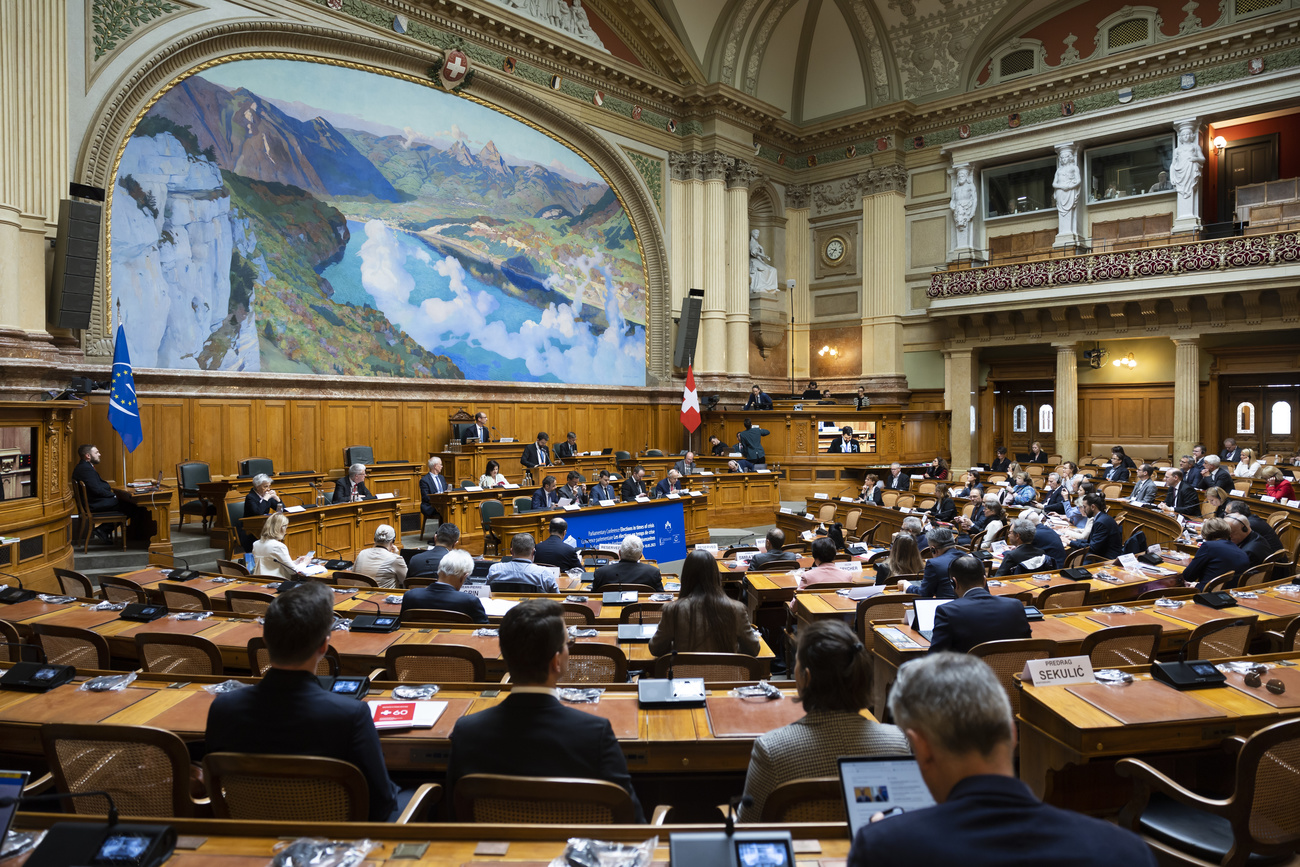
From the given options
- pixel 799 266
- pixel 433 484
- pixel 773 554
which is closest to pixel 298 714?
pixel 773 554

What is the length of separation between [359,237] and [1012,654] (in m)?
12.8

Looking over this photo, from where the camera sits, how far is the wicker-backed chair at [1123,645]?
12.6 feet

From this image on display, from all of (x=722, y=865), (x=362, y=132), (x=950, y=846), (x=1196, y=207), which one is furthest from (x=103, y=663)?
(x=1196, y=207)

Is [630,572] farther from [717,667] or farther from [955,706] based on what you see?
[955,706]

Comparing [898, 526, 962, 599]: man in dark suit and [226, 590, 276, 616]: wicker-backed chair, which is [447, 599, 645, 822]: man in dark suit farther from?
[898, 526, 962, 599]: man in dark suit

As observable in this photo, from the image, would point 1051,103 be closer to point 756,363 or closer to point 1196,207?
point 1196,207

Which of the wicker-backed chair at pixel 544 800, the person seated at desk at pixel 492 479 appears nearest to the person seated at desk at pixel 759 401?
the person seated at desk at pixel 492 479

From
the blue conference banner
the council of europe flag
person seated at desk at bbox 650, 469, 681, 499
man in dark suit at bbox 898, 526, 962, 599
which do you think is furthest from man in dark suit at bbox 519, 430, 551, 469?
man in dark suit at bbox 898, 526, 962, 599

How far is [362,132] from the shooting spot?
44.3ft

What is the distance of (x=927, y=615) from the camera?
13.5ft

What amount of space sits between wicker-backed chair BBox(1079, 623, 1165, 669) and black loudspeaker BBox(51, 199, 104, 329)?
1158 centimetres

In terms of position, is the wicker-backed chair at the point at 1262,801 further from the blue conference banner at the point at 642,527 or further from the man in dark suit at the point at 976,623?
the blue conference banner at the point at 642,527

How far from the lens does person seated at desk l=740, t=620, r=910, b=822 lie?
2.28 meters

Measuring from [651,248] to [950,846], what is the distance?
58.8ft
